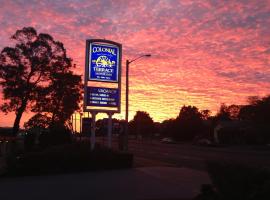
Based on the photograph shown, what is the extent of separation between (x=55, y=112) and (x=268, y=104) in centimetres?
5059

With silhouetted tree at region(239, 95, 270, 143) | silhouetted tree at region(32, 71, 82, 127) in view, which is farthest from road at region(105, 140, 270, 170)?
silhouetted tree at region(239, 95, 270, 143)

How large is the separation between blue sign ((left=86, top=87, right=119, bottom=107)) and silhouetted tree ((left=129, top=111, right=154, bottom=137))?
139803 millimetres

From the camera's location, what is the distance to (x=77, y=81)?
46000mm

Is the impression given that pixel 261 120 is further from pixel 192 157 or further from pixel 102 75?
pixel 102 75

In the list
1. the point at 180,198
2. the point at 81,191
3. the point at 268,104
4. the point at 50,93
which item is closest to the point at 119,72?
the point at 81,191

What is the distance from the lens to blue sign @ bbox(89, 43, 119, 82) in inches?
1011

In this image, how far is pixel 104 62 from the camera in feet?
85.7

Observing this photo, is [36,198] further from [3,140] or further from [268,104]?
[268,104]

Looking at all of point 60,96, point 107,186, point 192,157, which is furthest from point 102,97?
point 60,96

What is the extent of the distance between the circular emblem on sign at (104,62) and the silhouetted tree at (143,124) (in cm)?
14009

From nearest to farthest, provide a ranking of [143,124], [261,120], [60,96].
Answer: [60,96] < [261,120] < [143,124]

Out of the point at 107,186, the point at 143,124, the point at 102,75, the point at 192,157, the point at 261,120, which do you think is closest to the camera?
the point at 107,186

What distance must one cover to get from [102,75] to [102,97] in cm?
132

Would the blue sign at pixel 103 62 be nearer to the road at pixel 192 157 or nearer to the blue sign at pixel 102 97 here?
the blue sign at pixel 102 97
